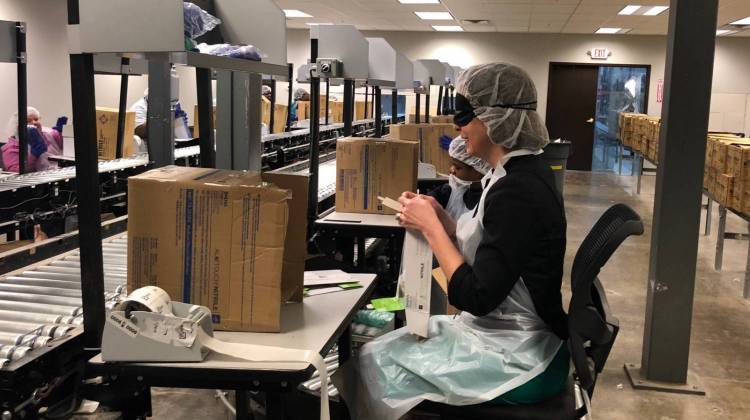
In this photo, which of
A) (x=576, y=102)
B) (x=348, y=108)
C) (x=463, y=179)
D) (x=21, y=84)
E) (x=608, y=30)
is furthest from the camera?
(x=576, y=102)

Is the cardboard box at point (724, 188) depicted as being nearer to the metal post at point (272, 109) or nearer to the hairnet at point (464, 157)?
the hairnet at point (464, 157)

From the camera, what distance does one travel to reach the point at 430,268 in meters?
1.70

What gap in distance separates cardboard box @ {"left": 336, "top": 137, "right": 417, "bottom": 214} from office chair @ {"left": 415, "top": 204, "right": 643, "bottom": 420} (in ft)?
5.87

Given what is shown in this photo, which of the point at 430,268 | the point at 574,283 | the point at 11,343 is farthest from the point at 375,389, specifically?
the point at 11,343

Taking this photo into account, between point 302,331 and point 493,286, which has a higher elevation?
point 493,286

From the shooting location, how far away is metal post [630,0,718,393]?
3.08m

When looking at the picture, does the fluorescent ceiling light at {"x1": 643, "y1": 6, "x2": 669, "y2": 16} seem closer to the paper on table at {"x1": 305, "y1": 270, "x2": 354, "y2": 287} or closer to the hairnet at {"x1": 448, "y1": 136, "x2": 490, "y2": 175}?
the hairnet at {"x1": 448, "y1": 136, "x2": 490, "y2": 175}

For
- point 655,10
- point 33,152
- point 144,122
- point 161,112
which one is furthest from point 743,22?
point 161,112

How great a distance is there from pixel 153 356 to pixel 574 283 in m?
0.98

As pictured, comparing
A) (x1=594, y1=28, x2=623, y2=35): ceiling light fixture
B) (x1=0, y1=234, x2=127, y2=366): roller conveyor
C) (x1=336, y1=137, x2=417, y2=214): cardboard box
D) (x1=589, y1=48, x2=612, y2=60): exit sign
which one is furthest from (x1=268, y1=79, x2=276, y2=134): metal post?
(x1=589, y1=48, x2=612, y2=60): exit sign

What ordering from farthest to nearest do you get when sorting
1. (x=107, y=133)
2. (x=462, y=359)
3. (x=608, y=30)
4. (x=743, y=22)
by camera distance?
(x=608, y=30), (x=743, y=22), (x=107, y=133), (x=462, y=359)

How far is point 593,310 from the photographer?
5.24ft

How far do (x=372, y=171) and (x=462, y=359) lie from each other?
6.28ft

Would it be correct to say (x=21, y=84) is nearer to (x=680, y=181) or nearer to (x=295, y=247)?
(x=295, y=247)
